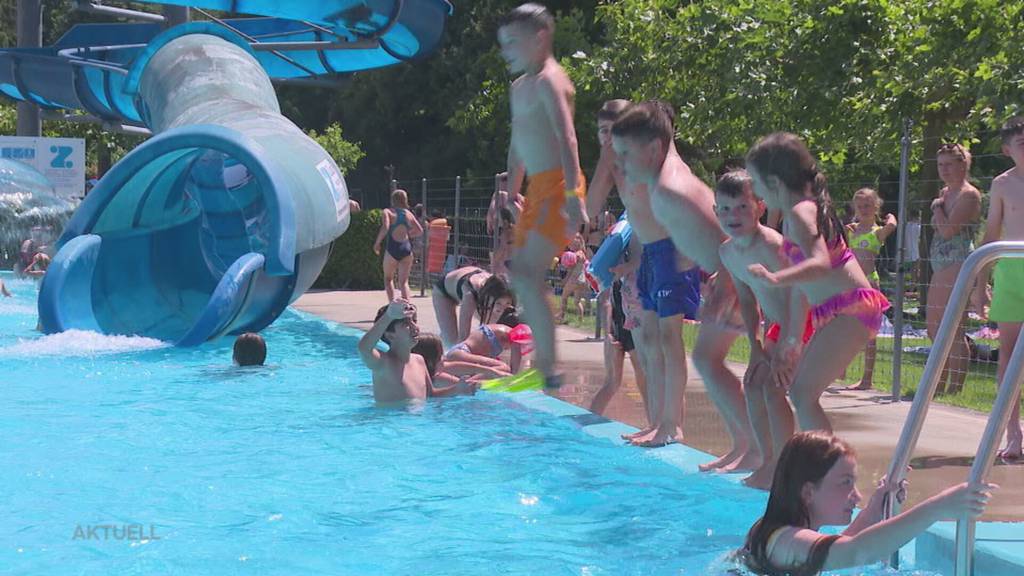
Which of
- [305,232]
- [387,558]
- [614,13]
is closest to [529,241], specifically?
[387,558]

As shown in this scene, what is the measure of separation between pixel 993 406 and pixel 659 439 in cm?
286

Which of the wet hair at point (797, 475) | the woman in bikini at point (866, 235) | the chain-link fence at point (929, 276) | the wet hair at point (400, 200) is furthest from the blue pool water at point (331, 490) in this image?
the wet hair at point (400, 200)

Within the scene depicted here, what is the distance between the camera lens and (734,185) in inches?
204

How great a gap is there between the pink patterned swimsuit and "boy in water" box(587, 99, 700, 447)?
135 centimetres

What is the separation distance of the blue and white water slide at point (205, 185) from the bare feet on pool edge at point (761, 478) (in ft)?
23.2

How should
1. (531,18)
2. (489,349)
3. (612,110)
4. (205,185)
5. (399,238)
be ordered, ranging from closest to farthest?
(531,18), (612,110), (489,349), (205,185), (399,238)

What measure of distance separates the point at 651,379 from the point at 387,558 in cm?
224

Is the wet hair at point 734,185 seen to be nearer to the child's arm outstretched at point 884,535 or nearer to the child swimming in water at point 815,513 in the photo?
the child swimming in water at point 815,513

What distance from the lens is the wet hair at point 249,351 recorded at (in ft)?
34.3

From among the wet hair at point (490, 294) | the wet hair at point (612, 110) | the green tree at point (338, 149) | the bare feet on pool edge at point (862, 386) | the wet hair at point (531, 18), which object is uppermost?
the green tree at point (338, 149)

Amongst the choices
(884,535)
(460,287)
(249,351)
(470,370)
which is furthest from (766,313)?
(249,351)

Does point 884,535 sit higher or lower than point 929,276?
lower

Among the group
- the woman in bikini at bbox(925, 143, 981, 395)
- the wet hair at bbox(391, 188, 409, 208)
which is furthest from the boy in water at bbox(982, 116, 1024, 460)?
the wet hair at bbox(391, 188, 409, 208)

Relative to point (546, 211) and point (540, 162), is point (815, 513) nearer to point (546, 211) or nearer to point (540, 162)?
point (546, 211)
